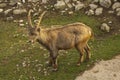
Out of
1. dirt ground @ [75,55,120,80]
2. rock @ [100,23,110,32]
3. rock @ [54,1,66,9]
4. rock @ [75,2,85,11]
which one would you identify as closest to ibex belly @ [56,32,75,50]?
dirt ground @ [75,55,120,80]

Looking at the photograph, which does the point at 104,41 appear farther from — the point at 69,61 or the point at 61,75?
the point at 61,75

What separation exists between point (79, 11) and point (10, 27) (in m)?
4.21

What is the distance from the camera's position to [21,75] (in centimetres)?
1684

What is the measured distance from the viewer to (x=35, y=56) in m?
18.4

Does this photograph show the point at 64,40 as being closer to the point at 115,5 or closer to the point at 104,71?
the point at 104,71

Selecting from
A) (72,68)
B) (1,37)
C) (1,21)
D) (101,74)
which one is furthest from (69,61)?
(1,21)

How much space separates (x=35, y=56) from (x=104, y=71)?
3.68m

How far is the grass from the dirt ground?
31cm

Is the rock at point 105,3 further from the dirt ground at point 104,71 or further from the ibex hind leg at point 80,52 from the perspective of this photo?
the ibex hind leg at point 80,52

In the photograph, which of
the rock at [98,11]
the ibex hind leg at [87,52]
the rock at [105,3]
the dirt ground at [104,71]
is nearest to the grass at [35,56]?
the ibex hind leg at [87,52]

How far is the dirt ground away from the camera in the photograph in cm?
1636

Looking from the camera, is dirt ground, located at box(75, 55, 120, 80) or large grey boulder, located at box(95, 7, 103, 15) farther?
large grey boulder, located at box(95, 7, 103, 15)

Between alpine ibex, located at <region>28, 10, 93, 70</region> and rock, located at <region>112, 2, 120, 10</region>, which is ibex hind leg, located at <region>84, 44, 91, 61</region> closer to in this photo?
alpine ibex, located at <region>28, 10, 93, 70</region>

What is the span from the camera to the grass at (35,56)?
55.1ft
